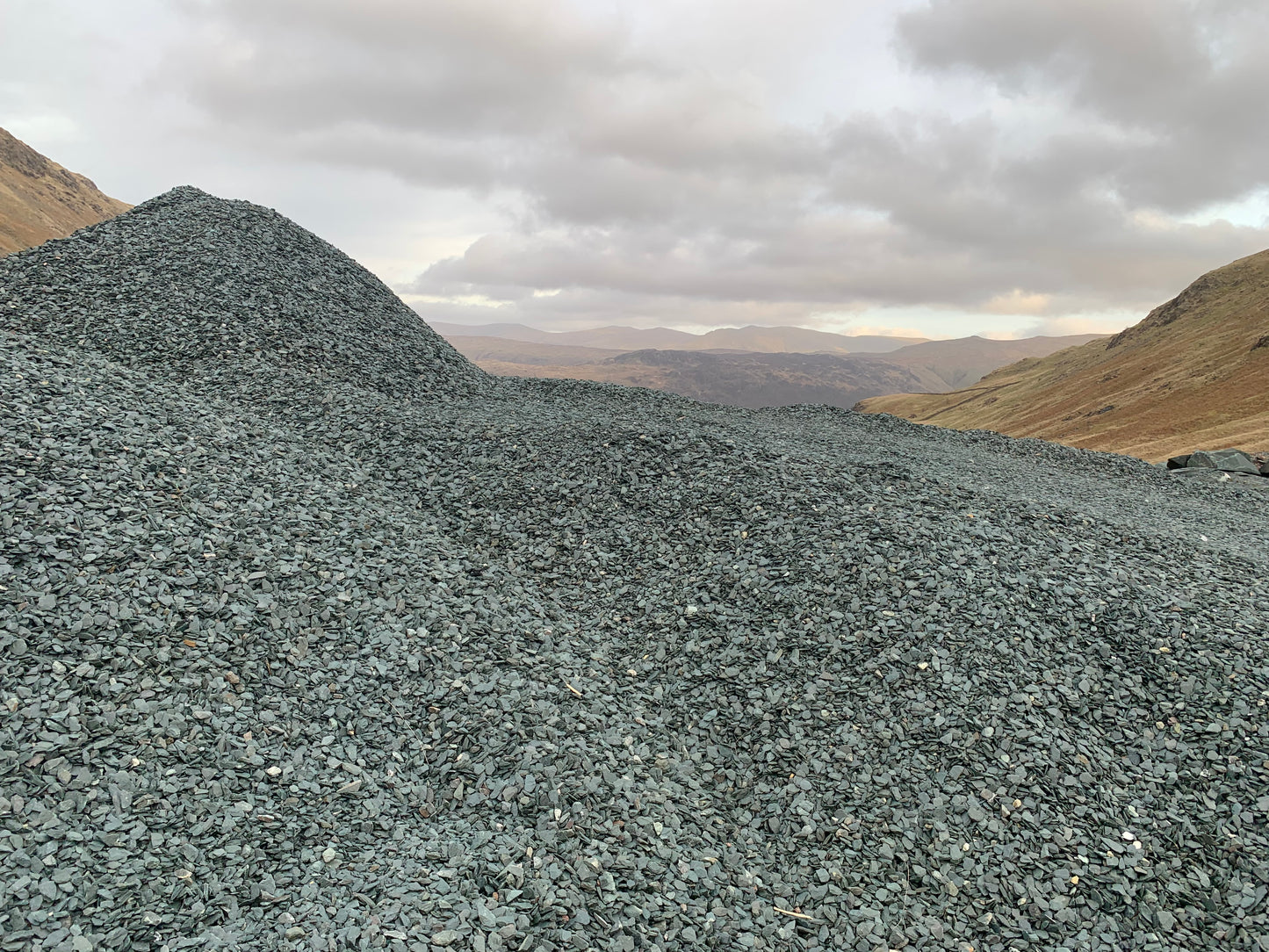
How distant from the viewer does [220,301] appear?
811 inches

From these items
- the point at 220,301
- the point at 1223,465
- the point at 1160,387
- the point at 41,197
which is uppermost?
the point at 41,197

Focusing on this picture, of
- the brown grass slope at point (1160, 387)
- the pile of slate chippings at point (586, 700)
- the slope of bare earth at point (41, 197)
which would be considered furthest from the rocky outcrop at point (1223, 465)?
the slope of bare earth at point (41, 197)

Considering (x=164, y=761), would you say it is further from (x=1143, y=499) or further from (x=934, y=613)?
(x=1143, y=499)

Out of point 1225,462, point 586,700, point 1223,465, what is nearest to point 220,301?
point 586,700

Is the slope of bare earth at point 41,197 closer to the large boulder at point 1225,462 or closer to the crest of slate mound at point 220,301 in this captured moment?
the crest of slate mound at point 220,301

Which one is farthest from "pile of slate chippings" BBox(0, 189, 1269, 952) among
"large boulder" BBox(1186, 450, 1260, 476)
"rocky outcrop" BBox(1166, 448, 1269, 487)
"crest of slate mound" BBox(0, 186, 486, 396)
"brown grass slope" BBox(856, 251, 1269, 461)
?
"brown grass slope" BBox(856, 251, 1269, 461)

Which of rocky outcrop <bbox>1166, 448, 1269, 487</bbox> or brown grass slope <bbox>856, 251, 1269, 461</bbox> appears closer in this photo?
rocky outcrop <bbox>1166, 448, 1269, 487</bbox>

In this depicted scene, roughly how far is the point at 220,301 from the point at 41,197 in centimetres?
18630

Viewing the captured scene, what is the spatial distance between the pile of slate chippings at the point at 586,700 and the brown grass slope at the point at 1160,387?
122 ft

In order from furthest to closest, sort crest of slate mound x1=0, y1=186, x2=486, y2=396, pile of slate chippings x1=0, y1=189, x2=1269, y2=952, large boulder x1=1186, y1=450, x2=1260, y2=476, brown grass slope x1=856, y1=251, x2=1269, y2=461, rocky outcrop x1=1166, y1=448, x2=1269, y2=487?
brown grass slope x1=856, y1=251, x2=1269, y2=461, large boulder x1=1186, y1=450, x2=1260, y2=476, rocky outcrop x1=1166, y1=448, x2=1269, y2=487, crest of slate mound x1=0, y1=186, x2=486, y2=396, pile of slate chippings x1=0, y1=189, x2=1269, y2=952

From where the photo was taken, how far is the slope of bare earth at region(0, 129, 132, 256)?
415 ft

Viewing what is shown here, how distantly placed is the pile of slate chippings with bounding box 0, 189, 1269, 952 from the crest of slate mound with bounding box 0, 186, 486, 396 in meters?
4.42

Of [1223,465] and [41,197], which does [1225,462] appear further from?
[41,197]

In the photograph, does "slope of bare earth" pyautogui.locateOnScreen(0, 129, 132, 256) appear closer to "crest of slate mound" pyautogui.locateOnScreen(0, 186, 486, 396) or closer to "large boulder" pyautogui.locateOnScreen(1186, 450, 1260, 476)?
"crest of slate mound" pyautogui.locateOnScreen(0, 186, 486, 396)
